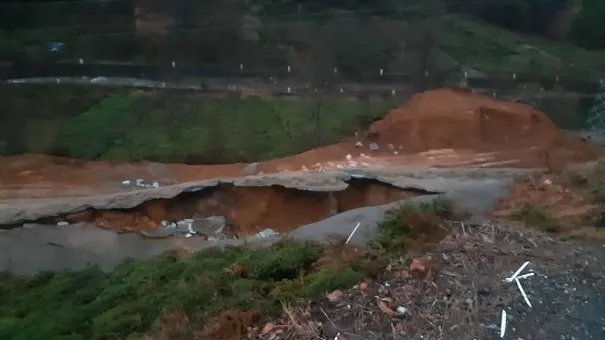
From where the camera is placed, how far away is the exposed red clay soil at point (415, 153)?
8875 mm

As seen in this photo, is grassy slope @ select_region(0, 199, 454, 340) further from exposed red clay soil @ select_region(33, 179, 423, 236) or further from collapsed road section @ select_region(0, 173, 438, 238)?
exposed red clay soil @ select_region(33, 179, 423, 236)

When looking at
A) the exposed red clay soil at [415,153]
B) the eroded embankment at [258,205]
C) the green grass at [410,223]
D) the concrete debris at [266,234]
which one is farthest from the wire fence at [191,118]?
the green grass at [410,223]

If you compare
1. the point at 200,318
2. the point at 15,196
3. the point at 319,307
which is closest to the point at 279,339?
the point at 319,307

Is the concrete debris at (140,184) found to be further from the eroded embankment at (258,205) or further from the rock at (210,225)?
the rock at (210,225)

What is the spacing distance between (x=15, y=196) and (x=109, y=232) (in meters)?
2.16

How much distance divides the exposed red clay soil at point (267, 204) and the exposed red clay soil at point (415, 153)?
3.44 ft

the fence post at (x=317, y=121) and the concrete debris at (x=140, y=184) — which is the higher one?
the fence post at (x=317, y=121)

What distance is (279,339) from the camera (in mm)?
3764

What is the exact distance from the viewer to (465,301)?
3986 mm

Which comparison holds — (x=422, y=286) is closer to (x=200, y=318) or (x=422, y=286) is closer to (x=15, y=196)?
(x=200, y=318)

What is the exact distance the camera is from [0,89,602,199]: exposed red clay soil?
888cm

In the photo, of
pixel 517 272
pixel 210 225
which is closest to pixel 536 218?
pixel 517 272

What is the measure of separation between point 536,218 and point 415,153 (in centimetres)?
404

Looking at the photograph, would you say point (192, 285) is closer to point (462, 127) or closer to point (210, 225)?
point (210, 225)
